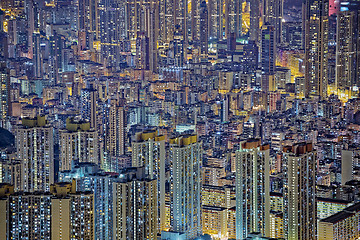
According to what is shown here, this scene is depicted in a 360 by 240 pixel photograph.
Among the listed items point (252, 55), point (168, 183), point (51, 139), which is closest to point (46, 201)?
point (168, 183)

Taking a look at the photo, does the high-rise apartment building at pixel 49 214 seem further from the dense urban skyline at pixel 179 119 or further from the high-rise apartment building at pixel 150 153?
the high-rise apartment building at pixel 150 153

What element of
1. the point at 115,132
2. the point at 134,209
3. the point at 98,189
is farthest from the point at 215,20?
the point at 134,209

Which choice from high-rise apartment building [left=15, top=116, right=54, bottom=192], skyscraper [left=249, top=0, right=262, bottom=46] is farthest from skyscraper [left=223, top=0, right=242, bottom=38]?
high-rise apartment building [left=15, top=116, right=54, bottom=192]

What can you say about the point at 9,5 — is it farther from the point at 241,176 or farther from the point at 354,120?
the point at 241,176

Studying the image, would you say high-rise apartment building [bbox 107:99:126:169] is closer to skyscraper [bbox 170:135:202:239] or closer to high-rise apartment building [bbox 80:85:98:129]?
high-rise apartment building [bbox 80:85:98:129]

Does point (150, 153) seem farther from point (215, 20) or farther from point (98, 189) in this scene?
point (215, 20)
